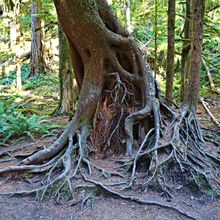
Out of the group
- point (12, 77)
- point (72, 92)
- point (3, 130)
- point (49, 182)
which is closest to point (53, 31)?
point (12, 77)

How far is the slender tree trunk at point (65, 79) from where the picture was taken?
924cm

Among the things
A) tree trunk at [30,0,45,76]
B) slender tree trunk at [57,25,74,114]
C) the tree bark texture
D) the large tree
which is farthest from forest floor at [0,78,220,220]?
tree trunk at [30,0,45,76]

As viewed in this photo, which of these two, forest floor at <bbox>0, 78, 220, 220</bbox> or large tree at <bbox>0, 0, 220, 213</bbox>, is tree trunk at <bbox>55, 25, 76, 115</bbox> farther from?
forest floor at <bbox>0, 78, 220, 220</bbox>

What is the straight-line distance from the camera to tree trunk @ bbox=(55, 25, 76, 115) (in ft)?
30.3

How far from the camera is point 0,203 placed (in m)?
4.50

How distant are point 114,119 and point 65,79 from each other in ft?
12.8

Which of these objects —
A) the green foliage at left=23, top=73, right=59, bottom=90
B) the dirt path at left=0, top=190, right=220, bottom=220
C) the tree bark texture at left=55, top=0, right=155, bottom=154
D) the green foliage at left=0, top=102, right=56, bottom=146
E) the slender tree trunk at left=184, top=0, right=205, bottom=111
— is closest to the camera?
the dirt path at left=0, top=190, right=220, bottom=220

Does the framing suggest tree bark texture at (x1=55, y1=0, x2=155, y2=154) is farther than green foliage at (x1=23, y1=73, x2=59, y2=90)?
No

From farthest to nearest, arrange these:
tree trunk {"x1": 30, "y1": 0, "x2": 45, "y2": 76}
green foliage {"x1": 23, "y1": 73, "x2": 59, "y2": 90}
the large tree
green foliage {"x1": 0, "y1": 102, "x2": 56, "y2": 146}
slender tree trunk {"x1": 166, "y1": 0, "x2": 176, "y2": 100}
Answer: tree trunk {"x1": 30, "y1": 0, "x2": 45, "y2": 76} < green foliage {"x1": 23, "y1": 73, "x2": 59, "y2": 90} < green foliage {"x1": 0, "y1": 102, "x2": 56, "y2": 146} < slender tree trunk {"x1": 166, "y1": 0, "x2": 176, "y2": 100} < the large tree

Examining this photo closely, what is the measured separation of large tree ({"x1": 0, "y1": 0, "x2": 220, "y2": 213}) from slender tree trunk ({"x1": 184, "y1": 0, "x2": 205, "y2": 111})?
0.03 m

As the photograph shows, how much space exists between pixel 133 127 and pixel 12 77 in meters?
14.0

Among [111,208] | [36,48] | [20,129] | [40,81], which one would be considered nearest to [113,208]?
[111,208]

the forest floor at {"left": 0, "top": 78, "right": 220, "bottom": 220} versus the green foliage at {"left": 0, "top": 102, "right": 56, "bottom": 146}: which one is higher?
the green foliage at {"left": 0, "top": 102, "right": 56, "bottom": 146}

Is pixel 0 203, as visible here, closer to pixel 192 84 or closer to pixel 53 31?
pixel 192 84
